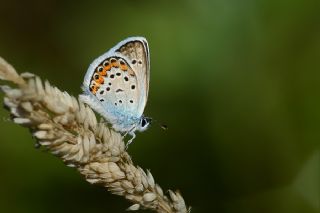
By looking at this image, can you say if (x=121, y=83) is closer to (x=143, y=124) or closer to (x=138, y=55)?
(x=138, y=55)

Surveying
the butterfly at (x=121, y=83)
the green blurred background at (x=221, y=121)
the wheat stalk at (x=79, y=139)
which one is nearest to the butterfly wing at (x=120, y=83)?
the butterfly at (x=121, y=83)

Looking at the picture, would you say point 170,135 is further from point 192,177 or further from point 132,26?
point 132,26

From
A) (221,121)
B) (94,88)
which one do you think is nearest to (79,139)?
(94,88)

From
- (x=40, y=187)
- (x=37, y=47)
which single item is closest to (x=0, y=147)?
(x=40, y=187)

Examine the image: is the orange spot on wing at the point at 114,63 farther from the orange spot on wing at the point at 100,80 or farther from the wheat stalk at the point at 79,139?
the wheat stalk at the point at 79,139

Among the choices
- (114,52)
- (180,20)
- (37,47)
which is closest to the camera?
(114,52)

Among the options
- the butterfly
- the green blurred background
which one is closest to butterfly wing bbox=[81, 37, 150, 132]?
the butterfly

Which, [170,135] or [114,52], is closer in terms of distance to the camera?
[114,52]
